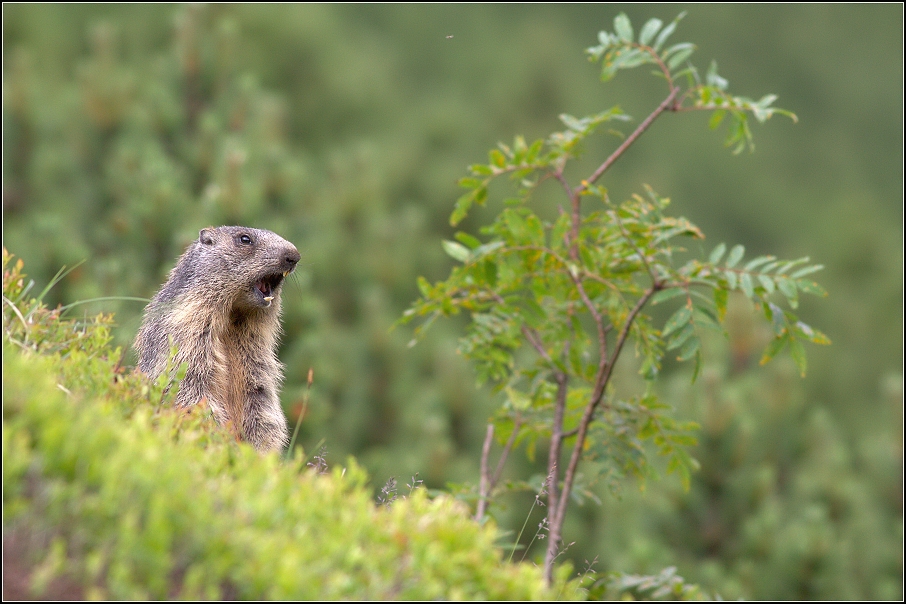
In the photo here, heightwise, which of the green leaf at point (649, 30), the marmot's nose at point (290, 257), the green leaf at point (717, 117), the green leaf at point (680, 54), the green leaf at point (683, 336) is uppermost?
the green leaf at point (649, 30)

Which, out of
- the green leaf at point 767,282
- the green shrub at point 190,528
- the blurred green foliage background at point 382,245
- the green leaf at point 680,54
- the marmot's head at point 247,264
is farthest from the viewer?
the blurred green foliage background at point 382,245

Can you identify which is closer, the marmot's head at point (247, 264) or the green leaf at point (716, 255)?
the green leaf at point (716, 255)

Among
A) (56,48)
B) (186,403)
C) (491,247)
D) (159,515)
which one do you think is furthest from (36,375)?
(56,48)

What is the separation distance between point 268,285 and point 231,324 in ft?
1.09

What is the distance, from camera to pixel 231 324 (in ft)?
17.7

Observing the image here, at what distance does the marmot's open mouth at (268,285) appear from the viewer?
17.8 ft

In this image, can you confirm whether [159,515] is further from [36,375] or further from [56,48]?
[56,48]

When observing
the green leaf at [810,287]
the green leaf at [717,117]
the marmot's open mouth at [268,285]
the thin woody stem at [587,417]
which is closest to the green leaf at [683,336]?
the thin woody stem at [587,417]

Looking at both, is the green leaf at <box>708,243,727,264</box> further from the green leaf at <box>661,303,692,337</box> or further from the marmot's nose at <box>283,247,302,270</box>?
the marmot's nose at <box>283,247,302,270</box>

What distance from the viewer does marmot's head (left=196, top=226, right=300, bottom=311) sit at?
17.6 ft

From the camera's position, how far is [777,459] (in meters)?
10.2

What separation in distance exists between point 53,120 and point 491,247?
354 inches

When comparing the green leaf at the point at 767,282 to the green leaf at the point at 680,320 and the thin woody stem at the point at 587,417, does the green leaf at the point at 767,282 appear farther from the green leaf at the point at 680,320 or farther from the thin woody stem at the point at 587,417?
the thin woody stem at the point at 587,417

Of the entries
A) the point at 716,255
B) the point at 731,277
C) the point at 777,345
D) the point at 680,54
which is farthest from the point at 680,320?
the point at 680,54
